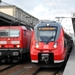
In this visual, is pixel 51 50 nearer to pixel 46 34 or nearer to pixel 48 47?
pixel 48 47

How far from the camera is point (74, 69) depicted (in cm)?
1102

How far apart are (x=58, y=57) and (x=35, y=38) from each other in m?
1.66

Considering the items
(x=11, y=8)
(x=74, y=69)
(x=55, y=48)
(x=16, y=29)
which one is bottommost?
(x=74, y=69)

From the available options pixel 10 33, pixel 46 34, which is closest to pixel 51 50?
pixel 46 34

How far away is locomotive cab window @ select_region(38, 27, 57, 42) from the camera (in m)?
13.1

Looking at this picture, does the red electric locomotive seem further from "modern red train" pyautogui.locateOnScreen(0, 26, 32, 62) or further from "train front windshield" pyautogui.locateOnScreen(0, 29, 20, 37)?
"train front windshield" pyautogui.locateOnScreen(0, 29, 20, 37)

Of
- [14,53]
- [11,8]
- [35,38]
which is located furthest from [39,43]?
[11,8]

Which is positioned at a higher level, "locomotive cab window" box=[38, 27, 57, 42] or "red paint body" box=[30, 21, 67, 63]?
"locomotive cab window" box=[38, 27, 57, 42]

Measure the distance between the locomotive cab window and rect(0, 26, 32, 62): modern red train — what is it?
10.3 feet

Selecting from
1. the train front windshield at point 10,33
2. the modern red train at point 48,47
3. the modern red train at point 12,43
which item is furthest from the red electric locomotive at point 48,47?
the train front windshield at point 10,33

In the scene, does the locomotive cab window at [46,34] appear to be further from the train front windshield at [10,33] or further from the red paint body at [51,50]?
the train front windshield at [10,33]

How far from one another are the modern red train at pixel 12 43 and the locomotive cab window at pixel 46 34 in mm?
3130

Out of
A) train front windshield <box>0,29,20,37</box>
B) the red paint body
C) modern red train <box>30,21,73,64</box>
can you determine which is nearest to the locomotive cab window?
modern red train <box>30,21,73,64</box>

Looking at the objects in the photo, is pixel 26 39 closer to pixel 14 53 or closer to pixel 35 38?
pixel 14 53
